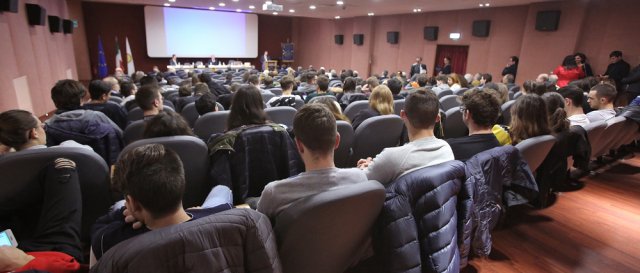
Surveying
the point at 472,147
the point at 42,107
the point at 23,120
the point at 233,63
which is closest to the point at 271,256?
the point at 472,147

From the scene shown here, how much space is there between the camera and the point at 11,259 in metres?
1.13

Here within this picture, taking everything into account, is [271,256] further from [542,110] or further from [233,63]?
[233,63]

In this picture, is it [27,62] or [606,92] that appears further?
[27,62]

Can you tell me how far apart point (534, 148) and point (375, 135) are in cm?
128

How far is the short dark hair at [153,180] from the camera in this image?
3.30 ft

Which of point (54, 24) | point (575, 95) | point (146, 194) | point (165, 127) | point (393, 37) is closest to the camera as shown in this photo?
point (146, 194)

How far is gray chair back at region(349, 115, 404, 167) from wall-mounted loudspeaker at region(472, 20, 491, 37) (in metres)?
9.07

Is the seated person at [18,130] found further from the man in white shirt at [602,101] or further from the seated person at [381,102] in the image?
the man in white shirt at [602,101]

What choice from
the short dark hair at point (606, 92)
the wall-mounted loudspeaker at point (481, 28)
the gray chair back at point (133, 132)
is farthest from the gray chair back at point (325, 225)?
the wall-mounted loudspeaker at point (481, 28)

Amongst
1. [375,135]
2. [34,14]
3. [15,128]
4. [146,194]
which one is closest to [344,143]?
[375,135]

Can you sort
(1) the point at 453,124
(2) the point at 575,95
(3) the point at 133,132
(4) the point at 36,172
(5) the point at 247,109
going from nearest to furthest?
(4) the point at 36,172 → (5) the point at 247,109 → (3) the point at 133,132 → (2) the point at 575,95 → (1) the point at 453,124

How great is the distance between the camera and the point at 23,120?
1753 millimetres

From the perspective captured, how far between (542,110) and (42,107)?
30.4 feet

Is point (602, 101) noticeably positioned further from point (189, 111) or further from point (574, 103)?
point (189, 111)
